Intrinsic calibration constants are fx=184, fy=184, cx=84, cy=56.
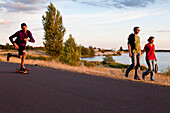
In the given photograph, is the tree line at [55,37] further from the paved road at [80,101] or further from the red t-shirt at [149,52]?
the paved road at [80,101]

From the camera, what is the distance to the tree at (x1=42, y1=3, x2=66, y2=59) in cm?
3212

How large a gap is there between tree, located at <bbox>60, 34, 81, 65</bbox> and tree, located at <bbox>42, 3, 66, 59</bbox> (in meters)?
Result: 1.48

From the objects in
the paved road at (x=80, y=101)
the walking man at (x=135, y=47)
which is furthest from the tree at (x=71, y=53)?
the paved road at (x=80, y=101)

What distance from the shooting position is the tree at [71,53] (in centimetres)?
2998

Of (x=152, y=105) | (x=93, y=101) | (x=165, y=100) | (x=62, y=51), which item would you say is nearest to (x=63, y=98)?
(x=93, y=101)

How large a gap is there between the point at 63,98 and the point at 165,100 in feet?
8.18

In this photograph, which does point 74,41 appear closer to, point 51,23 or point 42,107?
point 51,23

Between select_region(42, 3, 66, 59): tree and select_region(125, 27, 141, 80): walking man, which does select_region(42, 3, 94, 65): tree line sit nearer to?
select_region(42, 3, 66, 59): tree

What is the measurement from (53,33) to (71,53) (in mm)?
5460

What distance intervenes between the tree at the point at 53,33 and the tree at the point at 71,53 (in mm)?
1480

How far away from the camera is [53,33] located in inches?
1286

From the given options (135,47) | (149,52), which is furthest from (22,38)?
(149,52)

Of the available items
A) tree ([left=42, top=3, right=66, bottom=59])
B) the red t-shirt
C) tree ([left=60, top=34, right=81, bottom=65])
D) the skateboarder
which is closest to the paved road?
the red t-shirt

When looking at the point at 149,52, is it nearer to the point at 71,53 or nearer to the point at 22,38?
the point at 22,38
